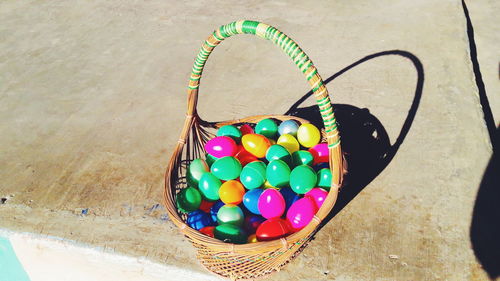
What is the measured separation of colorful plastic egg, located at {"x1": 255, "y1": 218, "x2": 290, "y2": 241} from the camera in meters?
1.85

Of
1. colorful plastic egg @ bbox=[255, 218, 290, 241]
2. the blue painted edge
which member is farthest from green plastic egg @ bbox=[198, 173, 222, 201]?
the blue painted edge

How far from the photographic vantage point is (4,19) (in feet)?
16.2

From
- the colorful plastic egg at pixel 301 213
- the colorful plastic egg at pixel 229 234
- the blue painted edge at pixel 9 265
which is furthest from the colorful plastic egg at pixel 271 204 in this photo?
the blue painted edge at pixel 9 265

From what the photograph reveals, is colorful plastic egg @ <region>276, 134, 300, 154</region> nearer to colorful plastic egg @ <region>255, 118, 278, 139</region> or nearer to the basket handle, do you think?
colorful plastic egg @ <region>255, 118, 278, 139</region>

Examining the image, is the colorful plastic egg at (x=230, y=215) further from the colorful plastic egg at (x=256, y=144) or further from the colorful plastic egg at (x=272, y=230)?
the colorful plastic egg at (x=256, y=144)

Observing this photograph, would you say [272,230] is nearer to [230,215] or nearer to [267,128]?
[230,215]

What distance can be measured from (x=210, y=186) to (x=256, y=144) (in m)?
0.35

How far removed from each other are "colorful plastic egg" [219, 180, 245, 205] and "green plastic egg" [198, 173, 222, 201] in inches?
1.8

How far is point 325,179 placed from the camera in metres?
2.11

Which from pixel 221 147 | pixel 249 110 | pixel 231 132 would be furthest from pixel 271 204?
pixel 249 110

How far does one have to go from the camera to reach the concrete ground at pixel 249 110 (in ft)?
7.12

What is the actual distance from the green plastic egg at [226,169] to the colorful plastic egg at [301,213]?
1.26ft

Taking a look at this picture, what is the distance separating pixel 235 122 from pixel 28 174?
1521 mm

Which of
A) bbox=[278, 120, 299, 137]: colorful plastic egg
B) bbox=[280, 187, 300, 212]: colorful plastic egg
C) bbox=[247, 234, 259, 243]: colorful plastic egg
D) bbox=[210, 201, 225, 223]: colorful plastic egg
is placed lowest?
bbox=[210, 201, 225, 223]: colorful plastic egg
